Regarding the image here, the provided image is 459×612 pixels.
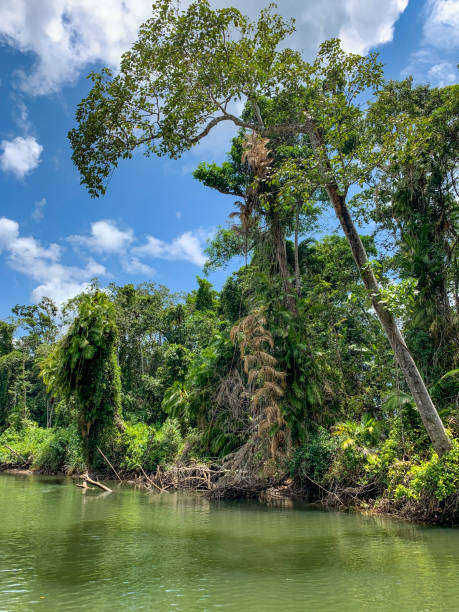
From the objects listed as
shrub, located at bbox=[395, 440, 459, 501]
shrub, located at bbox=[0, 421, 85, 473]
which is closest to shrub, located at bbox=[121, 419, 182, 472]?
shrub, located at bbox=[0, 421, 85, 473]

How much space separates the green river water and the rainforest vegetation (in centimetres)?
241

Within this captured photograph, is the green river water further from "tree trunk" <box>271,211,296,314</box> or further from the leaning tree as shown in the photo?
"tree trunk" <box>271,211,296,314</box>

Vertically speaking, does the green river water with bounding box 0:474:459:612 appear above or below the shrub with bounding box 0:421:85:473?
below

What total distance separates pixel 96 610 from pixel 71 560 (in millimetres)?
2426

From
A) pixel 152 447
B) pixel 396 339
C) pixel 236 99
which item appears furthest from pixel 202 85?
pixel 152 447

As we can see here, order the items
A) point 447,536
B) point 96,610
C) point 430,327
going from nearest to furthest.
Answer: point 96,610, point 447,536, point 430,327

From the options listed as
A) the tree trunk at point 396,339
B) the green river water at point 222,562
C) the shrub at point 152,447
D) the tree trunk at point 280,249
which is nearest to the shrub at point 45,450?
the shrub at point 152,447

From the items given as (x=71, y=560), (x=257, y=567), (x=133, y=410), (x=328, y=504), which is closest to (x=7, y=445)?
(x=133, y=410)

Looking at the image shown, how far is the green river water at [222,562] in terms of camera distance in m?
4.89

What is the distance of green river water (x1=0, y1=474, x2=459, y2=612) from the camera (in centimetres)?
489

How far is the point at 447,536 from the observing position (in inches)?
333

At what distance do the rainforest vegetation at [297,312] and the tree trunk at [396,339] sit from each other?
4 centimetres

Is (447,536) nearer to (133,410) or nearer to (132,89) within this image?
(132,89)

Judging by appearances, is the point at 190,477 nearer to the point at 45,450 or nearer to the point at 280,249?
the point at 280,249
